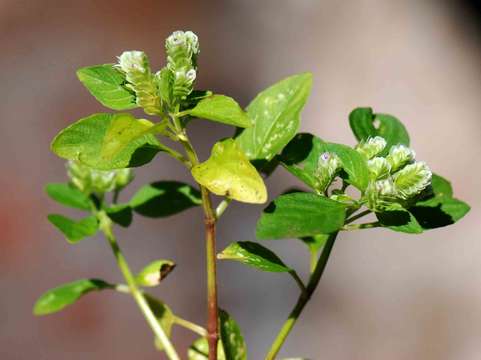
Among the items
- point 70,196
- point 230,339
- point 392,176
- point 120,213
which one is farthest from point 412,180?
point 70,196

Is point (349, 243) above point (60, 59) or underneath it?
underneath

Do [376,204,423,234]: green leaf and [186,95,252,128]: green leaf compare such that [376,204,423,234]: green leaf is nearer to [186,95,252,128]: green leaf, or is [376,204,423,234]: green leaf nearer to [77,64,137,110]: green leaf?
[186,95,252,128]: green leaf

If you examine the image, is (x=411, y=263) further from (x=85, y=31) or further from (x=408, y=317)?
(x=85, y=31)

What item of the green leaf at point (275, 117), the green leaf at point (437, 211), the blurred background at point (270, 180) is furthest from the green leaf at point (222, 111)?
the blurred background at point (270, 180)

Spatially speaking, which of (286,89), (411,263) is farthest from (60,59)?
(286,89)

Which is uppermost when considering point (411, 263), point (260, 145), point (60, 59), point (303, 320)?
point (260, 145)

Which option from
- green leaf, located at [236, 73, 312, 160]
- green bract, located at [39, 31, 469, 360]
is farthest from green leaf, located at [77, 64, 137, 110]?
green leaf, located at [236, 73, 312, 160]
